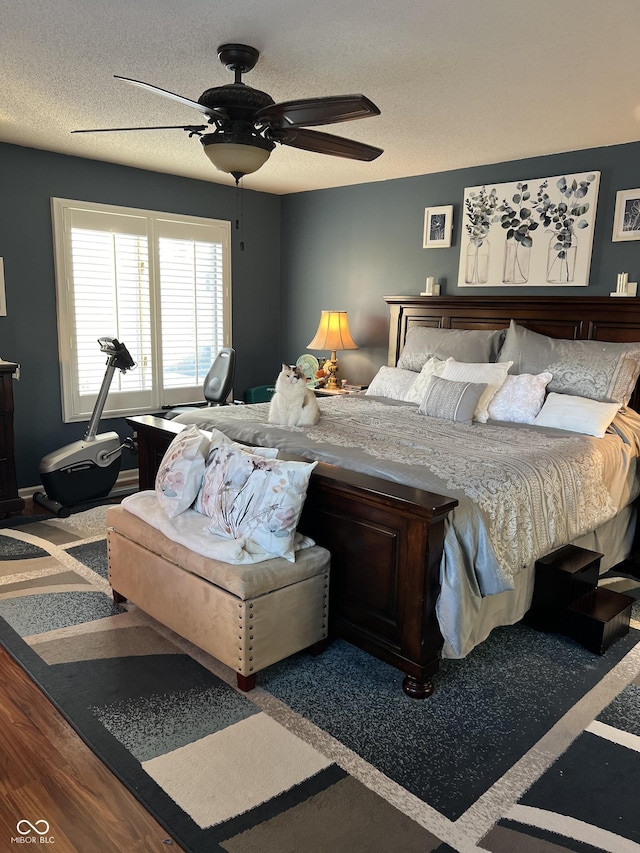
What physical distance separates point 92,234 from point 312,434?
284 cm

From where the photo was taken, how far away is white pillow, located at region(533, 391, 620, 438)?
3.44 metres

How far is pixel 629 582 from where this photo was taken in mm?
3602

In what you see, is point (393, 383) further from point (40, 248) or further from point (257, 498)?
point (40, 248)

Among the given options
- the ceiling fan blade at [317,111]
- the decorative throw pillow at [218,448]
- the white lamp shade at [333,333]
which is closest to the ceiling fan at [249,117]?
the ceiling fan blade at [317,111]

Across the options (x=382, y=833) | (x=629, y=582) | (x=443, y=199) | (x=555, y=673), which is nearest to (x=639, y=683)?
(x=555, y=673)

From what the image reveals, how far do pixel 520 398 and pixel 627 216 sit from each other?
4.60 feet

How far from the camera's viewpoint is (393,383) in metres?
4.58

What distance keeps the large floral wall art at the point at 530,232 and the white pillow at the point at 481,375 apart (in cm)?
84

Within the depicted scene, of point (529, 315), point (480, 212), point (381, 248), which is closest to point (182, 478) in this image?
point (529, 315)

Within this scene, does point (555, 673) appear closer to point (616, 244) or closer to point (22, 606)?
point (22, 606)

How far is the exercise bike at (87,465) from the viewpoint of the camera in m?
4.48

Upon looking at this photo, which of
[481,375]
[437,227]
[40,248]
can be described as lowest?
[481,375]

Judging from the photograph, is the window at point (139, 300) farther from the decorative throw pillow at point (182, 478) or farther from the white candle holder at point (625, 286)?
the white candle holder at point (625, 286)

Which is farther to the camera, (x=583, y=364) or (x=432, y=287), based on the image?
(x=432, y=287)
